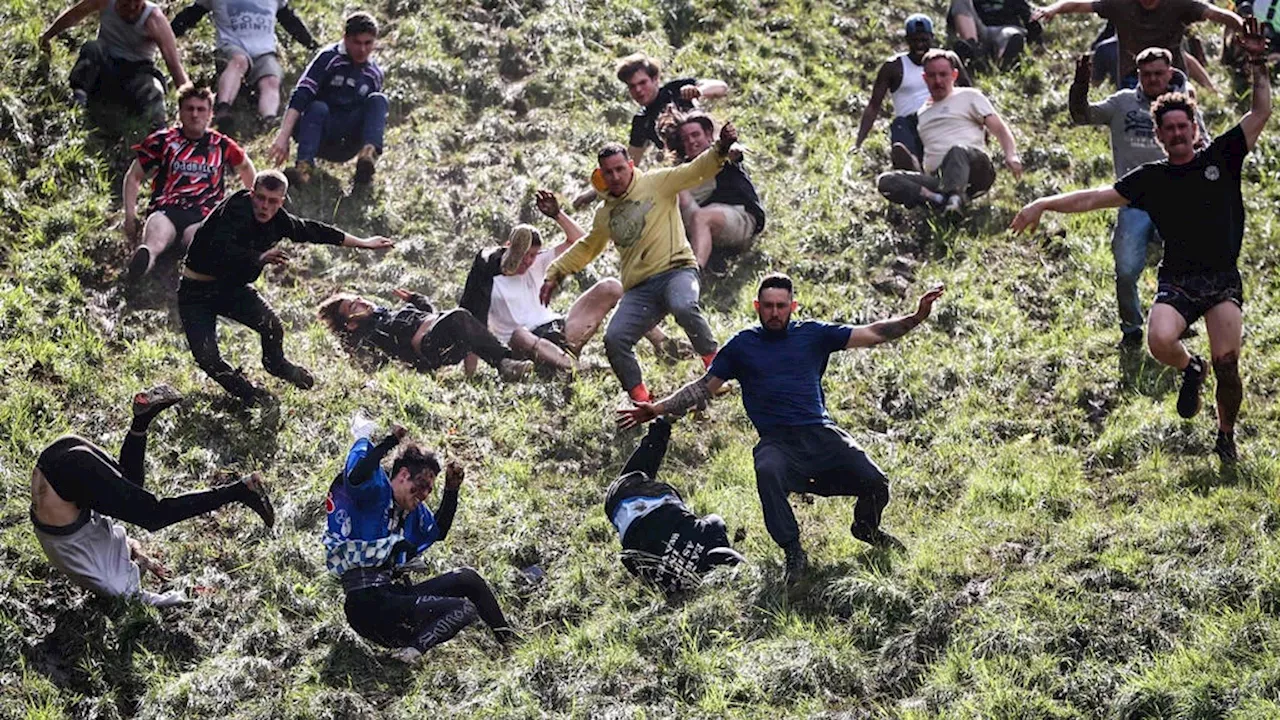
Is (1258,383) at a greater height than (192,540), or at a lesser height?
greater

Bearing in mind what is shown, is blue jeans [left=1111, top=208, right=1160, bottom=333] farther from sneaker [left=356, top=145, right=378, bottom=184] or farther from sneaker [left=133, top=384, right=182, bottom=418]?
sneaker [left=133, top=384, right=182, bottom=418]

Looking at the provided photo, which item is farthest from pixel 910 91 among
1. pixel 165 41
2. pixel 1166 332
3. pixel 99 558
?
pixel 99 558

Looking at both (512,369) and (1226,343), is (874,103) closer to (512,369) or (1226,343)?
(512,369)

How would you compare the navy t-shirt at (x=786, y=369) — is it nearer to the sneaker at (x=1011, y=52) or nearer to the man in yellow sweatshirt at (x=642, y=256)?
the man in yellow sweatshirt at (x=642, y=256)

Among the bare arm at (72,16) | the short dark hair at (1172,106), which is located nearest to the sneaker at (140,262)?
the bare arm at (72,16)

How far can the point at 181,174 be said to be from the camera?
41.5 ft

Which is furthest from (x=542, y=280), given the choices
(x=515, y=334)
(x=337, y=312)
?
(x=337, y=312)

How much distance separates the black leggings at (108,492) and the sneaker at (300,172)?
4868mm

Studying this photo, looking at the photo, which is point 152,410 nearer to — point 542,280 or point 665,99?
point 542,280

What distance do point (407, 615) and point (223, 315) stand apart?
350 cm

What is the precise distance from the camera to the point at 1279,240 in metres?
13.2

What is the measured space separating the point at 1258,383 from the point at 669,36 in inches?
301

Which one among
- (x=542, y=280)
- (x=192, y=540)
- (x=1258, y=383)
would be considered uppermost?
(x=1258, y=383)

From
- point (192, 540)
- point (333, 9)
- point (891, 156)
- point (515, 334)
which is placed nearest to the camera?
point (192, 540)
